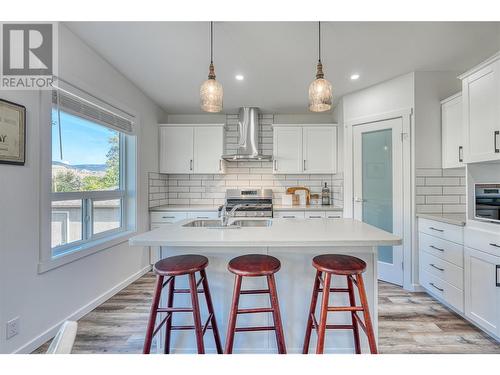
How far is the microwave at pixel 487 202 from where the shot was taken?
1847 mm

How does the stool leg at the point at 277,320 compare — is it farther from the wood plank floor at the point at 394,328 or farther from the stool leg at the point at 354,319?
the wood plank floor at the point at 394,328

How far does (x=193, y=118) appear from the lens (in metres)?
4.18

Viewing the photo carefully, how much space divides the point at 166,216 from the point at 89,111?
5.74ft

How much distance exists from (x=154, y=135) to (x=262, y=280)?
298 cm

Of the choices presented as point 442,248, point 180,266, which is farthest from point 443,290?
point 180,266

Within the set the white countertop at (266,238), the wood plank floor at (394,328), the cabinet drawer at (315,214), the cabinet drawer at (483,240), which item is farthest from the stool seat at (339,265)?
the cabinet drawer at (315,214)

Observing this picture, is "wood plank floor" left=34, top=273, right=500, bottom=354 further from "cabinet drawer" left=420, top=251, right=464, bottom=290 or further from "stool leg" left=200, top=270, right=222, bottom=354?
"stool leg" left=200, top=270, right=222, bottom=354

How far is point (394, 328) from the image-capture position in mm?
2004

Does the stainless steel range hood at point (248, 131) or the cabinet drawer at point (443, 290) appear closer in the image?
the cabinet drawer at point (443, 290)

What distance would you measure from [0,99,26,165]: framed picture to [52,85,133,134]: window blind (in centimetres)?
36

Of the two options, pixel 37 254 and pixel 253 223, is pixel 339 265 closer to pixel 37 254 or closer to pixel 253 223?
pixel 253 223

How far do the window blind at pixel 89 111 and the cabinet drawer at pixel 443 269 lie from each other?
3.71 m
